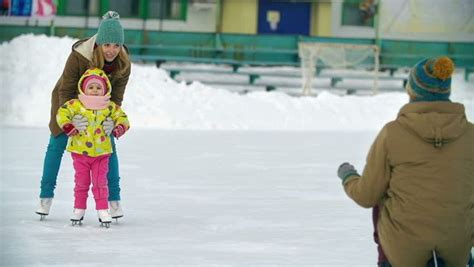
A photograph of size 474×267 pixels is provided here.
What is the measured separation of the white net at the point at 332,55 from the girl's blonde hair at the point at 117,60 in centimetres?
1840

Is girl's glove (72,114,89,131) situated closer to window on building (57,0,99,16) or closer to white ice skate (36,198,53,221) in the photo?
white ice skate (36,198,53,221)

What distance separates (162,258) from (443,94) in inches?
84.8

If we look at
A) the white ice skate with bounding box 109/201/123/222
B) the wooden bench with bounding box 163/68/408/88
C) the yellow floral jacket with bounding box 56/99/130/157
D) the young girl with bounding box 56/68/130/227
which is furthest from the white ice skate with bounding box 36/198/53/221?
the wooden bench with bounding box 163/68/408/88

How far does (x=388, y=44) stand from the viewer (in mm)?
27656

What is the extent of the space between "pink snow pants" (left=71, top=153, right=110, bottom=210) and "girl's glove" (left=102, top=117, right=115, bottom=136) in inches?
6.8

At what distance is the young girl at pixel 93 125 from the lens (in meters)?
6.81

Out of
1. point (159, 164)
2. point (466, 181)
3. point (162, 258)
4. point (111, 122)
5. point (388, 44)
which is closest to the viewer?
point (466, 181)

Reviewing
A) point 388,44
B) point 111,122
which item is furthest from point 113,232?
point 388,44

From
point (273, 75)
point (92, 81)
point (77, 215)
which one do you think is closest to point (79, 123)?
point (92, 81)

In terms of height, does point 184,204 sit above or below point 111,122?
Result: below

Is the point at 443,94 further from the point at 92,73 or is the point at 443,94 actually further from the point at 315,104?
the point at 315,104

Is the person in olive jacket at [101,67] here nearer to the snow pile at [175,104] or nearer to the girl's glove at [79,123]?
the girl's glove at [79,123]

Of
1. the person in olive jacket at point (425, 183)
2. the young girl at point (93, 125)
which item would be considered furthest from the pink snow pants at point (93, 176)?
the person in olive jacket at point (425, 183)

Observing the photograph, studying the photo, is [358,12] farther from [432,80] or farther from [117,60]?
[432,80]
